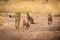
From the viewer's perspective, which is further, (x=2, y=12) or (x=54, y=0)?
(x=54, y=0)

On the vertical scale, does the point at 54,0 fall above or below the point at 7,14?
above

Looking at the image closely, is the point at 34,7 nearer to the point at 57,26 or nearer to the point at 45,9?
the point at 45,9

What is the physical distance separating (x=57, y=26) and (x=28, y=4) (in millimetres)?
409

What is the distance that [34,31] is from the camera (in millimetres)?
1688

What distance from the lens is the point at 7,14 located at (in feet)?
5.34

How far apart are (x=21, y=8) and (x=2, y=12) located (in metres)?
0.21

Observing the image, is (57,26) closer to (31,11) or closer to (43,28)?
(43,28)

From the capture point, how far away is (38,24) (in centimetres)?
169

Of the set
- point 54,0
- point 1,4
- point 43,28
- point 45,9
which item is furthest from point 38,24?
point 1,4

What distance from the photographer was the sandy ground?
1.63 m

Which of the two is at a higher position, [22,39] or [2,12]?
[2,12]

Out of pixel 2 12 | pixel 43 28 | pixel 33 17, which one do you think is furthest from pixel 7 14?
pixel 43 28

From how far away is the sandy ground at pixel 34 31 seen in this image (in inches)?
64.1

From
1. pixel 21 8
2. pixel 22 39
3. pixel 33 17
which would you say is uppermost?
pixel 21 8
